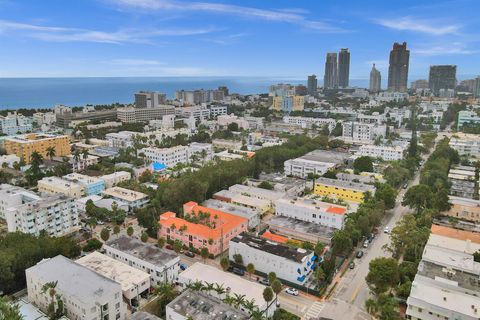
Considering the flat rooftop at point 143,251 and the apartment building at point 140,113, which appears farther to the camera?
the apartment building at point 140,113

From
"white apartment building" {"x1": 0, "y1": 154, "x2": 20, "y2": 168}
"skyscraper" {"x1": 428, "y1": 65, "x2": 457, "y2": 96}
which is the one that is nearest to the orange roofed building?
"white apartment building" {"x1": 0, "y1": 154, "x2": 20, "y2": 168}

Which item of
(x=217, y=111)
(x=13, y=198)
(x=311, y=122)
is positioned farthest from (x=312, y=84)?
(x=13, y=198)

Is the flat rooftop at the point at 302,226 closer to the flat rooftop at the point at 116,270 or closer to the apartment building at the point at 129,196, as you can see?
the flat rooftop at the point at 116,270

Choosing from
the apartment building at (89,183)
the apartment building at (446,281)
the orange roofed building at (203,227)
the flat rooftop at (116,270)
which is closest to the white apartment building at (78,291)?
the flat rooftop at (116,270)

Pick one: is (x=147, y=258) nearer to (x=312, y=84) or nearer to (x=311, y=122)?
(x=311, y=122)

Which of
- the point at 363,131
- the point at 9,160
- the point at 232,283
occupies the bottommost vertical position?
the point at 232,283

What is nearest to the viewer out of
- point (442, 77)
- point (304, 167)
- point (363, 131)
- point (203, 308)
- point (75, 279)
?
point (203, 308)
